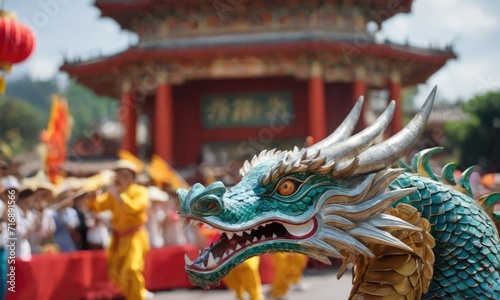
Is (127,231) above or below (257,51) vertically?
below

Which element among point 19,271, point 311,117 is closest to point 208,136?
point 311,117

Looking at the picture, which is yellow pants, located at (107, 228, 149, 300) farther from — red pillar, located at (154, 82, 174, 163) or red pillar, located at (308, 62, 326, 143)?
red pillar, located at (154, 82, 174, 163)

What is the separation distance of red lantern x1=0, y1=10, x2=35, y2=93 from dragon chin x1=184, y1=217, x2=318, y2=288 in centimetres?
422

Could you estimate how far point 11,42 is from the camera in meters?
6.09

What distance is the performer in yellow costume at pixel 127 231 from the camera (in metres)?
5.88

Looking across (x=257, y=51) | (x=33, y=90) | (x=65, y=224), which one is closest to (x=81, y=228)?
(x=65, y=224)

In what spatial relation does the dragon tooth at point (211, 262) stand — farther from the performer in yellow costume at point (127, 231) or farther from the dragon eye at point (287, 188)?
the performer in yellow costume at point (127, 231)

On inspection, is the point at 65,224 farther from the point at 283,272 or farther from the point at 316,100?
the point at 316,100

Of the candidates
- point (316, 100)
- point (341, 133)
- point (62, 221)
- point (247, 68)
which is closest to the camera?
point (341, 133)

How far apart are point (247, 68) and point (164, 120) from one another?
2.58m

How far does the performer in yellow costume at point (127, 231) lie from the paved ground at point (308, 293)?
2134 mm

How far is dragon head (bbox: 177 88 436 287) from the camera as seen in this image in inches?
91.7

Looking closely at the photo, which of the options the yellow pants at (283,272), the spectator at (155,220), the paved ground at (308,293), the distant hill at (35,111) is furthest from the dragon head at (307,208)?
the distant hill at (35,111)

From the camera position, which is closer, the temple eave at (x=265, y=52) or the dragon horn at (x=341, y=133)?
the dragon horn at (x=341, y=133)
